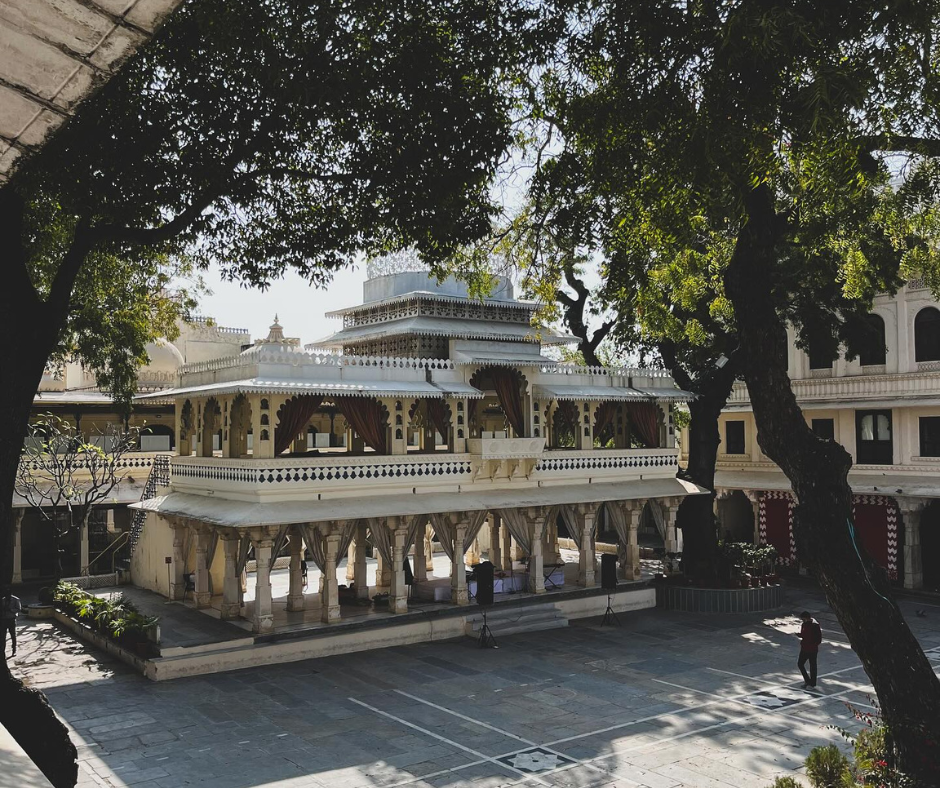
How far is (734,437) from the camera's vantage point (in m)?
33.9

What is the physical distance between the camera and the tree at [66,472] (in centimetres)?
2472

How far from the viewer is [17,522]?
85.9ft

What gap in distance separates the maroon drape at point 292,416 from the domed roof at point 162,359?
16.5 metres

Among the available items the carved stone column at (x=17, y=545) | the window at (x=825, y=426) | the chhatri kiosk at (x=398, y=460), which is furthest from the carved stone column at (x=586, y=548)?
the carved stone column at (x=17, y=545)

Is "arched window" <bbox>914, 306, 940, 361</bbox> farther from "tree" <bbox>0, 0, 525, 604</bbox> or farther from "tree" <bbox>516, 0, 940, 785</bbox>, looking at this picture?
"tree" <bbox>0, 0, 525, 604</bbox>

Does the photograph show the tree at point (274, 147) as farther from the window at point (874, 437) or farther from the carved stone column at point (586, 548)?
the window at point (874, 437)

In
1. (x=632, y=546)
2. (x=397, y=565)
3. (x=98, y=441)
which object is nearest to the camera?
(x=397, y=565)

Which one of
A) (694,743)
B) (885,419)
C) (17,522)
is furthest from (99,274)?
(885,419)

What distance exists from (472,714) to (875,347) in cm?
1937

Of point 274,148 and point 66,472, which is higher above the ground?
point 274,148

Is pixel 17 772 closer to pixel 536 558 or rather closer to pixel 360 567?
pixel 360 567

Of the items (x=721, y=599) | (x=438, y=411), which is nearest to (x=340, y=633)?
(x=438, y=411)

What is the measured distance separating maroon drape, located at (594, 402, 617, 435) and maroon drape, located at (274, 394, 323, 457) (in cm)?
1004

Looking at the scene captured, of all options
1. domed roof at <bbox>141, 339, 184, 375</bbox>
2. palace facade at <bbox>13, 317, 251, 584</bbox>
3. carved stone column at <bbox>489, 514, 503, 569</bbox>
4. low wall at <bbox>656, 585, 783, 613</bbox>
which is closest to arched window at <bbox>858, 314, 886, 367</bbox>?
low wall at <bbox>656, 585, 783, 613</bbox>
